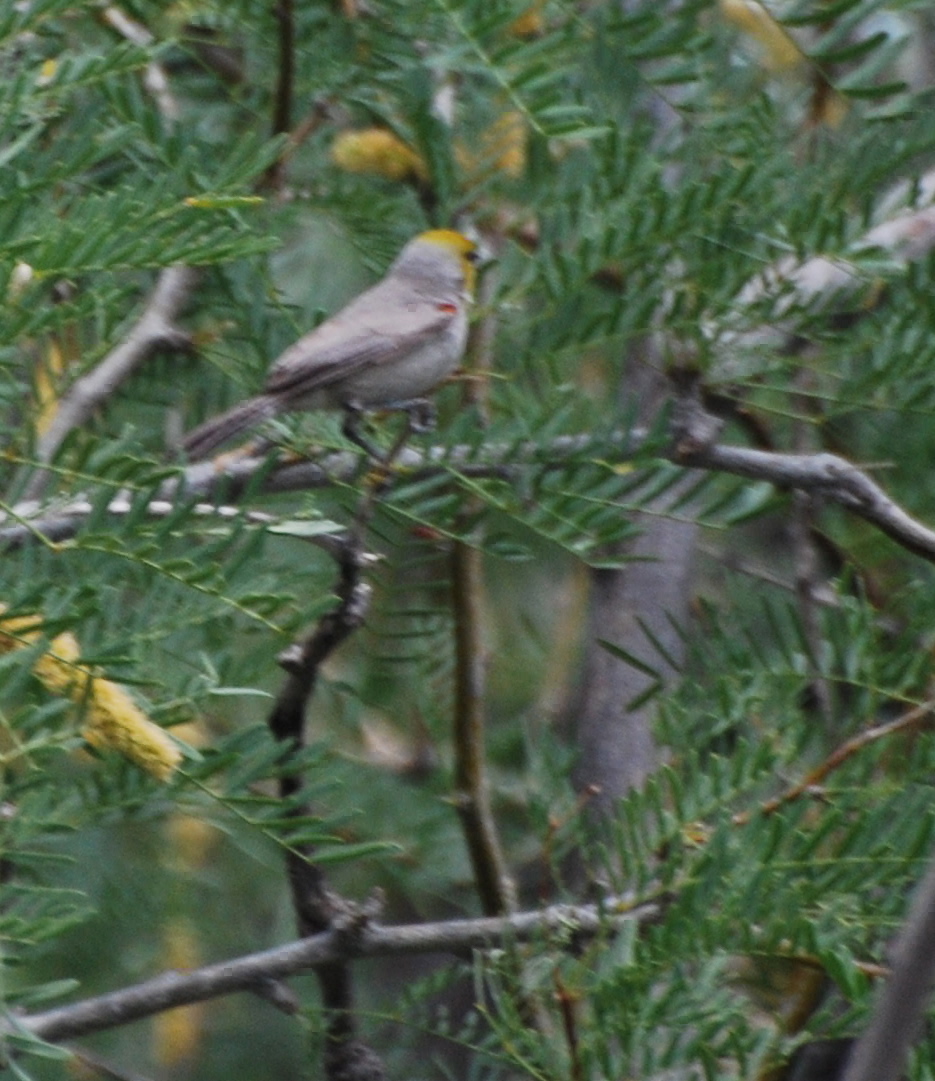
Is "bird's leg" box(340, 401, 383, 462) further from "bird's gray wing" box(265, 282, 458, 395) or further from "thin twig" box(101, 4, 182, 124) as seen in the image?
"thin twig" box(101, 4, 182, 124)

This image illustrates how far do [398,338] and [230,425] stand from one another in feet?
1.24

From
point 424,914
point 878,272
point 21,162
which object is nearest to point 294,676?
point 21,162

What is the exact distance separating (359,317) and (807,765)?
682 mm

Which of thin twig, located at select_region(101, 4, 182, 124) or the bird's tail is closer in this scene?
the bird's tail

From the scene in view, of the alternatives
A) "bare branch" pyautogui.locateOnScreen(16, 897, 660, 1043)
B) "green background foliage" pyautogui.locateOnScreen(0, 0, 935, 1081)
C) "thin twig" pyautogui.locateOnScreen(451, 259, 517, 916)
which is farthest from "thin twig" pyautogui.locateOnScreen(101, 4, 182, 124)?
"bare branch" pyautogui.locateOnScreen(16, 897, 660, 1043)

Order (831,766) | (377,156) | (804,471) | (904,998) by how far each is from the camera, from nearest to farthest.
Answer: (904,998) → (831,766) → (804,471) → (377,156)

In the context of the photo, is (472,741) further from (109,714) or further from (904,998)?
(904,998)

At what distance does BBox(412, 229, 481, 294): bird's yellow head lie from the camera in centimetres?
169

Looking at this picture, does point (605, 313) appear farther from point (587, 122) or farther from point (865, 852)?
point (865, 852)

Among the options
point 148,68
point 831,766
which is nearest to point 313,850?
point 831,766

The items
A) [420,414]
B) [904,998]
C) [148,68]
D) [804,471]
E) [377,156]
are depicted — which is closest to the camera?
[904,998]

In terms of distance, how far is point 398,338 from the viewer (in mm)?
1812

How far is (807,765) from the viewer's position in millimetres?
1542

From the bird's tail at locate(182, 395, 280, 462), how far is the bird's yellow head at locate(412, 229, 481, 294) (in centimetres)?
28
